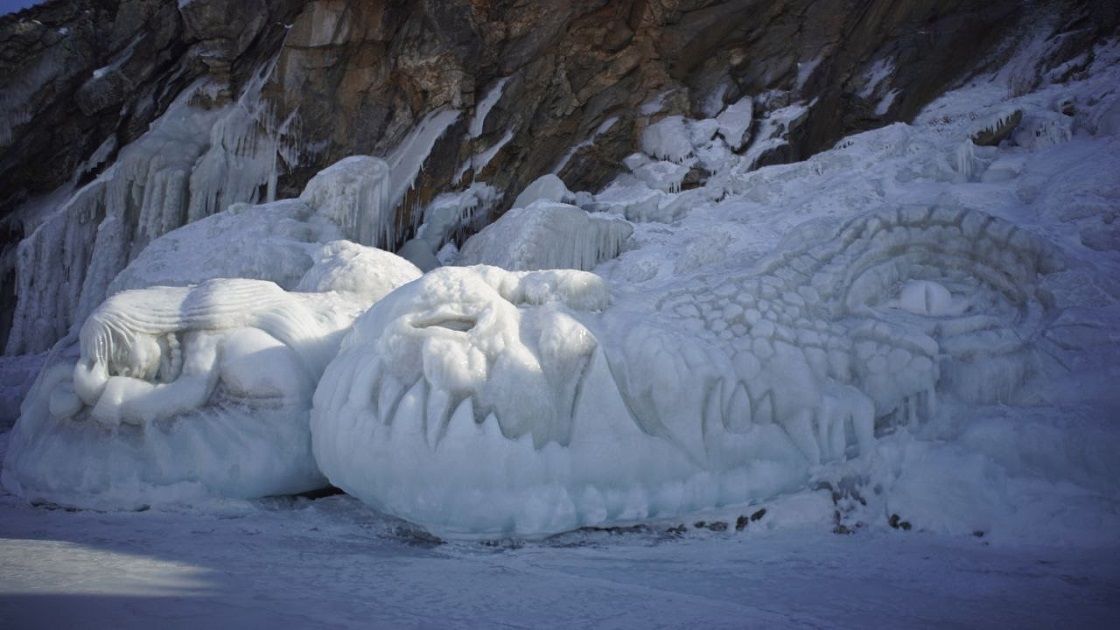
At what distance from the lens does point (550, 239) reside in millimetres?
6992

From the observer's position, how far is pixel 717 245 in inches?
244

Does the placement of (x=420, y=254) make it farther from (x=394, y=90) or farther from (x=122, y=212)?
(x=122, y=212)

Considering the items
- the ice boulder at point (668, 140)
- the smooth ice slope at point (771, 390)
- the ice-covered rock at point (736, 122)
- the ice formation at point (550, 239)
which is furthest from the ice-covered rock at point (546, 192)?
the smooth ice slope at point (771, 390)

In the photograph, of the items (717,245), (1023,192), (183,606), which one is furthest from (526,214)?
(183,606)

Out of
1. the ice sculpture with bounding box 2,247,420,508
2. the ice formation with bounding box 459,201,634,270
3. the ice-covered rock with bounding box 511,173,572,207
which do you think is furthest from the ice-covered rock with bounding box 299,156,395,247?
the ice sculpture with bounding box 2,247,420,508

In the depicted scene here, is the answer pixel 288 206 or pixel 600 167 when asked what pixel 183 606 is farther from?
pixel 600 167

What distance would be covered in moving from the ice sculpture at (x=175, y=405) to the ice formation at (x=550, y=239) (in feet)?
12.4

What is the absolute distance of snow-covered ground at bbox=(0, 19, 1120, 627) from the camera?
5.34 ft

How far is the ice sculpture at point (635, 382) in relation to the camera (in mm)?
2445

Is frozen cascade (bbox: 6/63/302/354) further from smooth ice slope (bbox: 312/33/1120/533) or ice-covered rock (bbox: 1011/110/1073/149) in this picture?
ice-covered rock (bbox: 1011/110/1073/149)

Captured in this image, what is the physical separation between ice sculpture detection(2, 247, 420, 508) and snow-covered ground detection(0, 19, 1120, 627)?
5.0 inches

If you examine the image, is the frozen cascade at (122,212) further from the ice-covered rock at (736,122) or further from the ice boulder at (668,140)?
the ice-covered rock at (736,122)

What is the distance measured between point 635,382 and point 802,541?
2.42ft

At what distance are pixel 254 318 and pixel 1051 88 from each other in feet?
24.7
